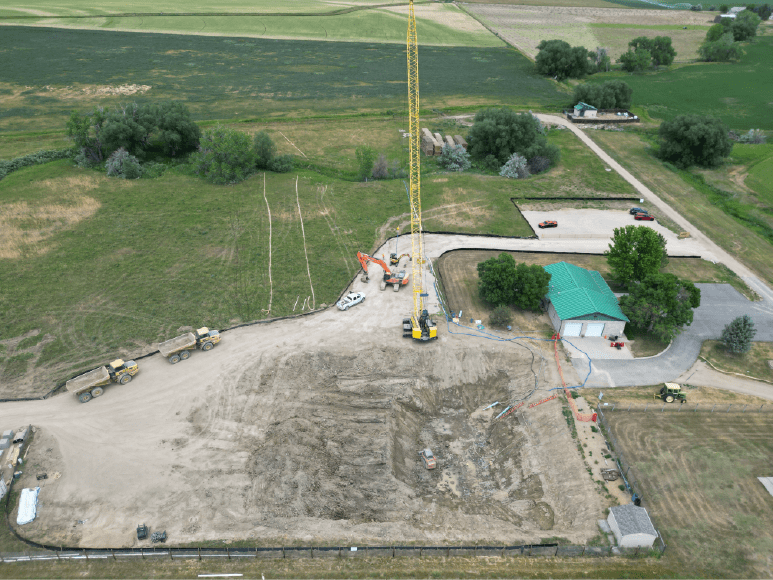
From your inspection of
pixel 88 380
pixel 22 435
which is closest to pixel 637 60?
pixel 88 380

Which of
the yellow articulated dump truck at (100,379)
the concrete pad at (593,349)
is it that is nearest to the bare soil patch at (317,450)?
the yellow articulated dump truck at (100,379)

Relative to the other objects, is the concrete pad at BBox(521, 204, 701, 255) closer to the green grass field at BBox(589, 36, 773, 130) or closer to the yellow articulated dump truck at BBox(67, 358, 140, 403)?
the green grass field at BBox(589, 36, 773, 130)

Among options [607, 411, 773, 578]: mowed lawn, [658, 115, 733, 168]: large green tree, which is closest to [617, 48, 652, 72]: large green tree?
[658, 115, 733, 168]: large green tree

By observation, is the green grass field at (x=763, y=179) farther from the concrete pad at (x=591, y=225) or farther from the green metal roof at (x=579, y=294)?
the green metal roof at (x=579, y=294)

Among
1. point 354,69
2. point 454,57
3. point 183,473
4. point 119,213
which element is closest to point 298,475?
point 183,473

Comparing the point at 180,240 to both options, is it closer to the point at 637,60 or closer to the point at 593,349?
the point at 593,349
